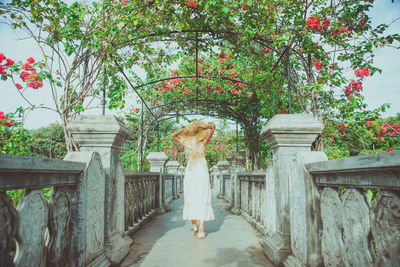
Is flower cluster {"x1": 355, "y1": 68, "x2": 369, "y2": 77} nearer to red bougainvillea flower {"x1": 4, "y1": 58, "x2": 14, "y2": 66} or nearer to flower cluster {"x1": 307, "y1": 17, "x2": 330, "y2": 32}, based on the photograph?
flower cluster {"x1": 307, "y1": 17, "x2": 330, "y2": 32}

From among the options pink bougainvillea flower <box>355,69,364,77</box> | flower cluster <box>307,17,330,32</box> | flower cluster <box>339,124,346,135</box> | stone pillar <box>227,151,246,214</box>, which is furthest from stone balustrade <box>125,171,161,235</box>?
pink bougainvillea flower <box>355,69,364,77</box>

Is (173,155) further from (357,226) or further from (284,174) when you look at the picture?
(357,226)

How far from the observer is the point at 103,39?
13.6ft

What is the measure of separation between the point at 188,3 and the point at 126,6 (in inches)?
41.0

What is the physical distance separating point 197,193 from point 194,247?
100cm

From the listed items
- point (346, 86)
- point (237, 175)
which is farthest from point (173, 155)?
Result: point (346, 86)

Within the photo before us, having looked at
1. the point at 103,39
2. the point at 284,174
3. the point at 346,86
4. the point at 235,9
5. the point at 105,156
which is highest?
the point at 235,9

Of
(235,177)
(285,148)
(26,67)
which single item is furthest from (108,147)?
(235,177)

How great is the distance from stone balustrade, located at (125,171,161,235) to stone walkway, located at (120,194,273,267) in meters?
0.20

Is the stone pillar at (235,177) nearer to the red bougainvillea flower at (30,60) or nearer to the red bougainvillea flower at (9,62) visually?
the red bougainvillea flower at (30,60)

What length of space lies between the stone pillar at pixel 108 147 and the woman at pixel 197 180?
57.4 inches

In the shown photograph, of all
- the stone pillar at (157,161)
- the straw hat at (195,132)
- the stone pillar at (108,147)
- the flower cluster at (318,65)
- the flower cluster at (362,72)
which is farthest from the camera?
the stone pillar at (157,161)

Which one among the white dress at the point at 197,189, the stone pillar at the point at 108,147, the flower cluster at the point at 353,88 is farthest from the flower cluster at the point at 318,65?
the stone pillar at the point at 108,147

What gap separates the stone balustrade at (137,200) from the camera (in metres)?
4.13
